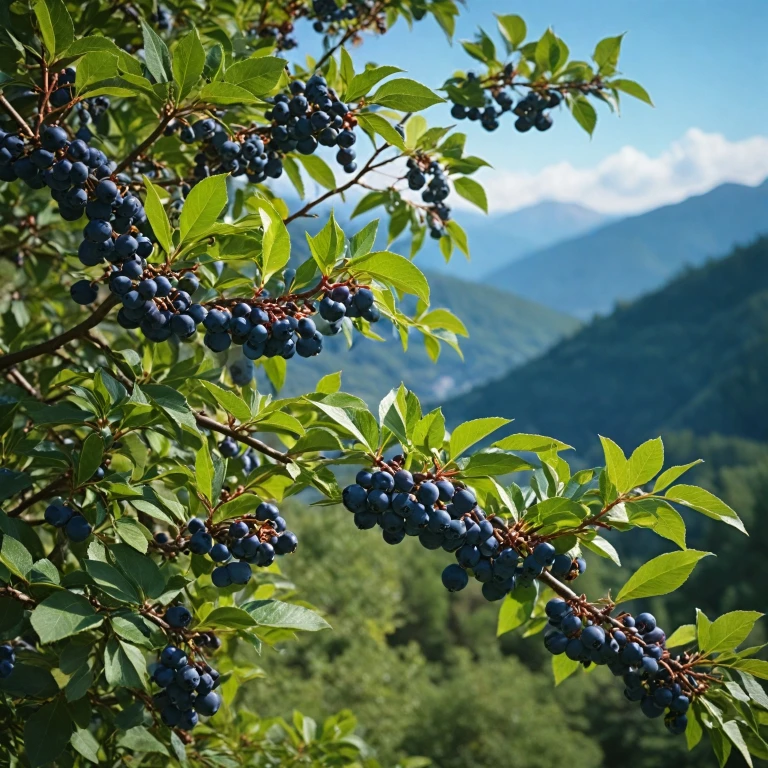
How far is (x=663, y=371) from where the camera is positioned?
111312 millimetres

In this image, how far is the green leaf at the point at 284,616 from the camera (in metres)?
1.48

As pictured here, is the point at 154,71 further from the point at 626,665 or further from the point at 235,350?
the point at 626,665

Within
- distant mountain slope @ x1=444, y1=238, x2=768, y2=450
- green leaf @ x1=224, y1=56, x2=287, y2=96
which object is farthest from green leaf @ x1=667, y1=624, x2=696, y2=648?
distant mountain slope @ x1=444, y1=238, x2=768, y2=450

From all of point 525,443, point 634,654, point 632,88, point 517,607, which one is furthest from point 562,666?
point 632,88

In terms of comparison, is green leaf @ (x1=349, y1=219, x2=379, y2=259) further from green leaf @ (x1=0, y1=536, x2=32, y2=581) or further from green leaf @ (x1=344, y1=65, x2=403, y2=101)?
green leaf @ (x1=0, y1=536, x2=32, y2=581)

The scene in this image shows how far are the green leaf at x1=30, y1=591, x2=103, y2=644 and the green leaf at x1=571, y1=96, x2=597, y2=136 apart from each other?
7.19ft

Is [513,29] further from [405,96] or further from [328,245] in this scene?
[328,245]

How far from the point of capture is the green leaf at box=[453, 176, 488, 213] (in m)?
2.40

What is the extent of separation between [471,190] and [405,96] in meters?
0.81

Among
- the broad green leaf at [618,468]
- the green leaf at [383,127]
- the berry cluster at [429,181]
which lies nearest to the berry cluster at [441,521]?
the broad green leaf at [618,468]

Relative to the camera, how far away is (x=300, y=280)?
Result: 4.93 ft

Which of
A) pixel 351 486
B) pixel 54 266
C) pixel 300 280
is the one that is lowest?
pixel 351 486

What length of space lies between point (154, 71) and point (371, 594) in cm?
2833

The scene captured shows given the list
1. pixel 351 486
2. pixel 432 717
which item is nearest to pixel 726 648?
pixel 351 486
